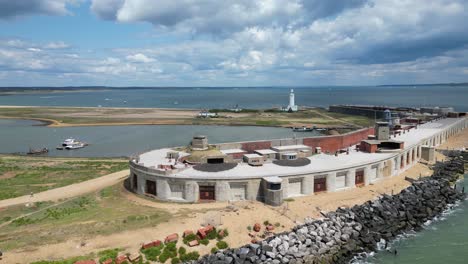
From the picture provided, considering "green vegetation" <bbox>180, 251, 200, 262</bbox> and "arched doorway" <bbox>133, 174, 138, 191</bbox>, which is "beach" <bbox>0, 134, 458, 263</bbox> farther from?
"arched doorway" <bbox>133, 174, 138, 191</bbox>

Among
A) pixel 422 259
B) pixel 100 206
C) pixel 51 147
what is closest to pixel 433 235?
pixel 422 259

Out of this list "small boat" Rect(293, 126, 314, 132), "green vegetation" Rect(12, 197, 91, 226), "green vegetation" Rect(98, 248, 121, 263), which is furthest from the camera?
"small boat" Rect(293, 126, 314, 132)

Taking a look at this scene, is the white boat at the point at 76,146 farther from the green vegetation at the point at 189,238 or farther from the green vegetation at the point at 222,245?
the green vegetation at the point at 222,245

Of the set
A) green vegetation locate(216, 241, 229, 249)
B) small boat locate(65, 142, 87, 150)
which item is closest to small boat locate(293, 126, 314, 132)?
small boat locate(65, 142, 87, 150)

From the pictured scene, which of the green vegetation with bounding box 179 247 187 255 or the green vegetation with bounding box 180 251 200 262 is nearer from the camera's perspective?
the green vegetation with bounding box 180 251 200 262

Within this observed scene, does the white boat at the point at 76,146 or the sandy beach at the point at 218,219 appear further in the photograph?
the white boat at the point at 76,146

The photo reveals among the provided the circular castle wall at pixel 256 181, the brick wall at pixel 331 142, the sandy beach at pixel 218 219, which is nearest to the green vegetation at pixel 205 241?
the sandy beach at pixel 218 219
